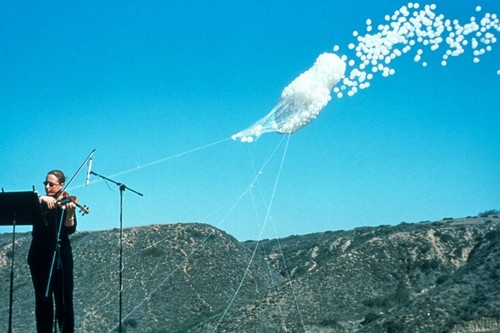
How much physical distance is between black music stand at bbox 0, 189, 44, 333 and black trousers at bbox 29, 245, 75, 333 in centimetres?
37

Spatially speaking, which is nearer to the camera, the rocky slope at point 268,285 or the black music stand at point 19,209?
the black music stand at point 19,209

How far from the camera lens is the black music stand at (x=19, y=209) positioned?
8.23m

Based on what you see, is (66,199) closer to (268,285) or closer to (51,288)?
(51,288)

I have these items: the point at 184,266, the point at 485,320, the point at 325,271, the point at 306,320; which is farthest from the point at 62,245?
the point at 184,266

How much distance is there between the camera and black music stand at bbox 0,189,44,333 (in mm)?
8234

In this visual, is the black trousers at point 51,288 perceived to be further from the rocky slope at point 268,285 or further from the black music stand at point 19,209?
the rocky slope at point 268,285

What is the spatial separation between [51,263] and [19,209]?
0.85 m

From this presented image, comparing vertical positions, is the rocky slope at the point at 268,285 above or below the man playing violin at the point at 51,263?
above

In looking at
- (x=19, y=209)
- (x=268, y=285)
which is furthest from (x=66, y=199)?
(x=268, y=285)

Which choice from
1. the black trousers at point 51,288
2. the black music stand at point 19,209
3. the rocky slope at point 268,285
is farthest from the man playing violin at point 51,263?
the rocky slope at point 268,285

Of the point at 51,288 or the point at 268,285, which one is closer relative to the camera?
the point at 51,288

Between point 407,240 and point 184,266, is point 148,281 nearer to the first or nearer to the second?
point 184,266

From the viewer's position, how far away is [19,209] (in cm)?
844

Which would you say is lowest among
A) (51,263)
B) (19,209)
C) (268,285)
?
(51,263)
